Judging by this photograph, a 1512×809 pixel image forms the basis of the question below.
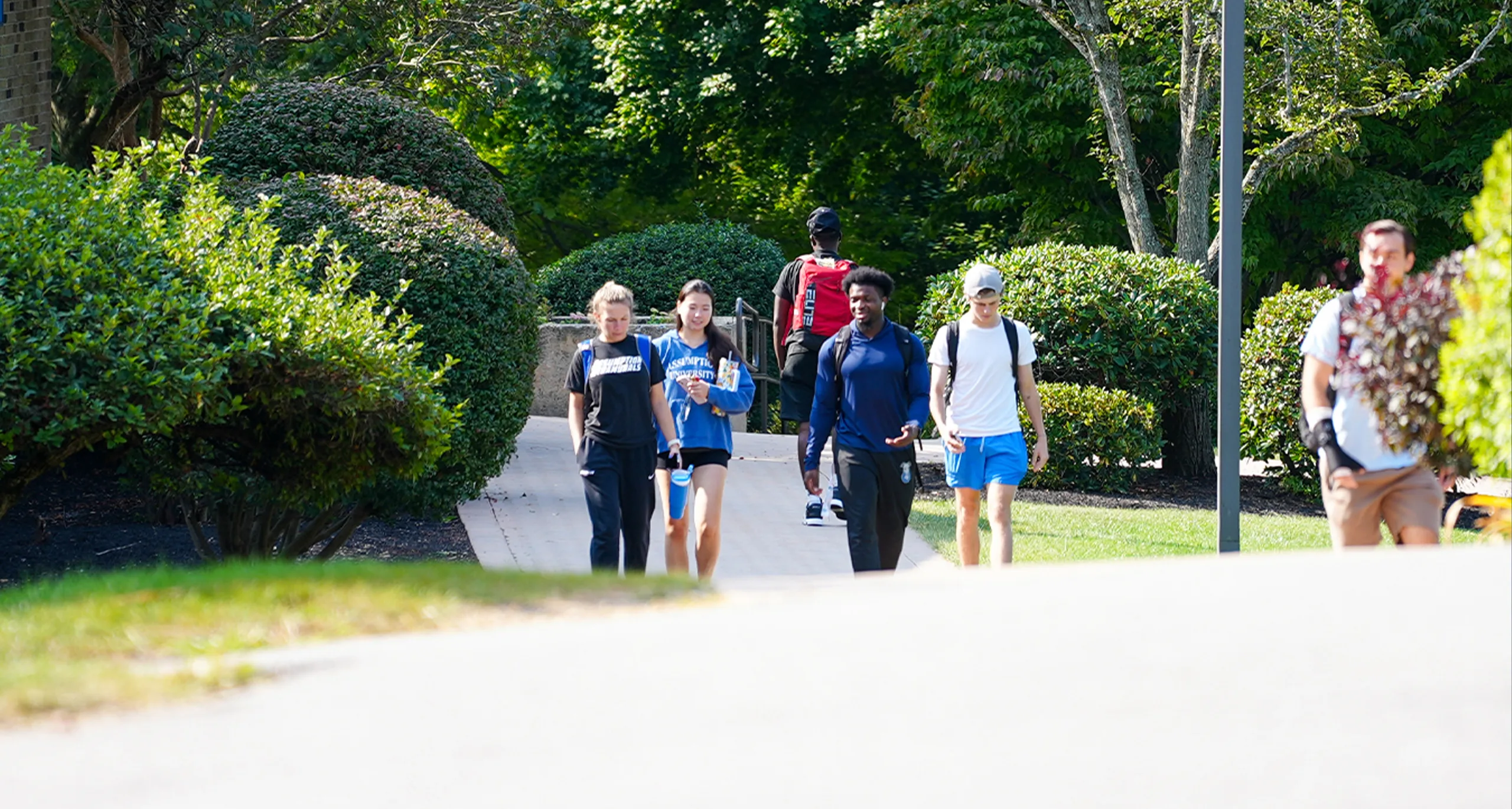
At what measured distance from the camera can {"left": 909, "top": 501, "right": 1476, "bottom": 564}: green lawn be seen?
9734mm

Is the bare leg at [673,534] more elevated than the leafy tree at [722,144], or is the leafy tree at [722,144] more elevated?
the leafy tree at [722,144]

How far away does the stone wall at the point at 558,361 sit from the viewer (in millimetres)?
16688

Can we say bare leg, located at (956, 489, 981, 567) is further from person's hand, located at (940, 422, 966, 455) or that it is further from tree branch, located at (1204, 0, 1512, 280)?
tree branch, located at (1204, 0, 1512, 280)

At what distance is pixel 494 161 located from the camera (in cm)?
2816

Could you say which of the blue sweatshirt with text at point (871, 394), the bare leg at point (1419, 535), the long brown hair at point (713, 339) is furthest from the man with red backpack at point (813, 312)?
the bare leg at point (1419, 535)

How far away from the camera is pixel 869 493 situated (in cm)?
753

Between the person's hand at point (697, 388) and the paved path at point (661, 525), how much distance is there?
939 millimetres

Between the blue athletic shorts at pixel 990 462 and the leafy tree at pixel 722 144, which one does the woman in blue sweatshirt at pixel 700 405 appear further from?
the leafy tree at pixel 722 144

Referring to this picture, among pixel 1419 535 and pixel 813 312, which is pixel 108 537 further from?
pixel 1419 535

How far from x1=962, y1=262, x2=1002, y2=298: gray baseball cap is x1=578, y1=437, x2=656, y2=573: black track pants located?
1693 mm

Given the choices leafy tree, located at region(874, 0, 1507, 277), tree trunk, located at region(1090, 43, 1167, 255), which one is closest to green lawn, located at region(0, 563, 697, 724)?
leafy tree, located at region(874, 0, 1507, 277)

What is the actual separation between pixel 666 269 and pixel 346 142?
28.1 ft

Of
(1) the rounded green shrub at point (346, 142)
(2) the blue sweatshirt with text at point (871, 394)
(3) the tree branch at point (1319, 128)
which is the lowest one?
(2) the blue sweatshirt with text at point (871, 394)

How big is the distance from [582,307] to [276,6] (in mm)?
5105
